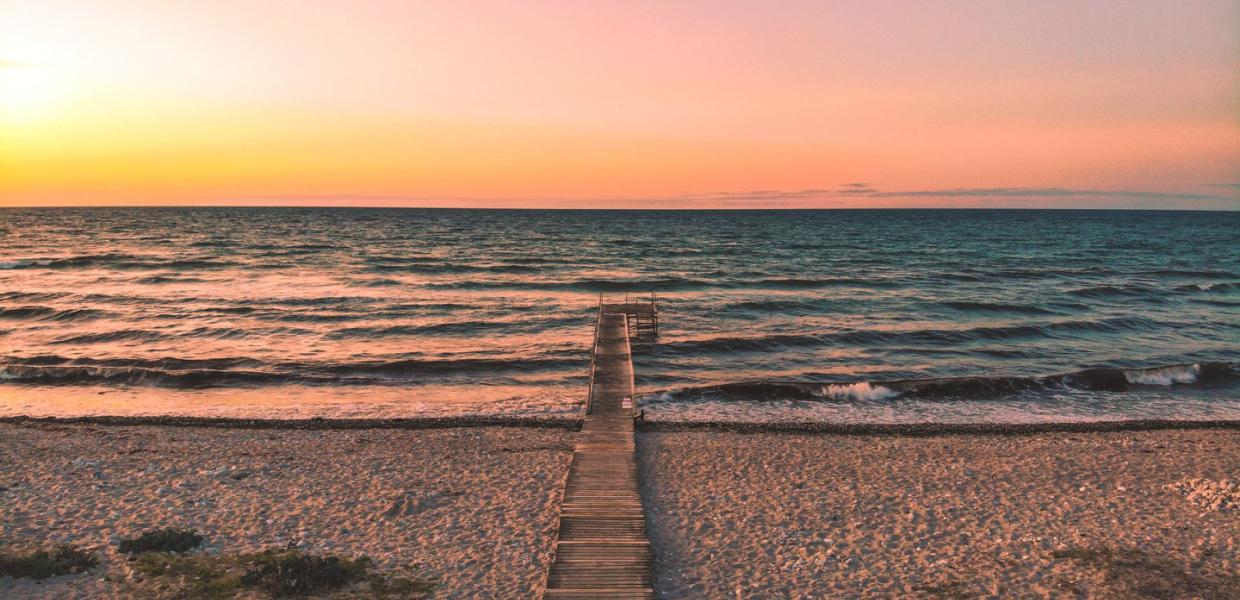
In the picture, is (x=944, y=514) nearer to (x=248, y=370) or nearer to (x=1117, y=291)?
(x=248, y=370)

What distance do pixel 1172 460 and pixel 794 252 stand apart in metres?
52.7

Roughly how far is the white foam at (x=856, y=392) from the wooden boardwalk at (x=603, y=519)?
6301 millimetres

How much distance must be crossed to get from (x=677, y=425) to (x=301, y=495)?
26.4 feet

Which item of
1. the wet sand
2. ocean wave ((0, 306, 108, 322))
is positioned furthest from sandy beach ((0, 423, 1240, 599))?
ocean wave ((0, 306, 108, 322))

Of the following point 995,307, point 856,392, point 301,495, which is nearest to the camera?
point 301,495

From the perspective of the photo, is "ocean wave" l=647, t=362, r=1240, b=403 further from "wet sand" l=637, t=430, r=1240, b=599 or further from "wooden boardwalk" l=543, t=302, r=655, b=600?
"wooden boardwalk" l=543, t=302, r=655, b=600

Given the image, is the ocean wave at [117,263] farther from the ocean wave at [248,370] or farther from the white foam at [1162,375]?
the white foam at [1162,375]

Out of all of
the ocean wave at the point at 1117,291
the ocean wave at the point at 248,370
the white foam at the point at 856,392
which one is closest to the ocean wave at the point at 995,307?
the ocean wave at the point at 1117,291

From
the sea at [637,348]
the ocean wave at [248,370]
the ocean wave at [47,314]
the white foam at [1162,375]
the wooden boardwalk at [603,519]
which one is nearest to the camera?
the wooden boardwalk at [603,519]

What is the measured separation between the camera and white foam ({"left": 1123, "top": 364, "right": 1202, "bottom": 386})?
20.5 m

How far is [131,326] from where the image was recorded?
90.2 ft

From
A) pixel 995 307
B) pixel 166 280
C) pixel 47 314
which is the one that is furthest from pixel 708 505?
pixel 166 280

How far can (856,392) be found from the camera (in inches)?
760

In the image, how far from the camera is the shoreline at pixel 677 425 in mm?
15609
